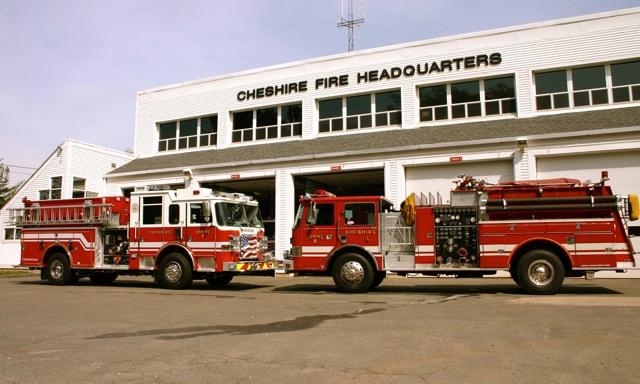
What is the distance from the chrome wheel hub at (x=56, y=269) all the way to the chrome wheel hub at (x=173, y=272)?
162 inches

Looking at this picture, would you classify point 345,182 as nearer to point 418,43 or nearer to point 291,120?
point 291,120

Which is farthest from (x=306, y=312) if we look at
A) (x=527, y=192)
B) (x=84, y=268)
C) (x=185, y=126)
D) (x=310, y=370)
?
(x=185, y=126)

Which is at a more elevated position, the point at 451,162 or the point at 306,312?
the point at 451,162

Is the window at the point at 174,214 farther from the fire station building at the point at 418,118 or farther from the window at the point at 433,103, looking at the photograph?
the window at the point at 433,103

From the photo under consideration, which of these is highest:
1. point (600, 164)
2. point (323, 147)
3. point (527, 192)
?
point (323, 147)

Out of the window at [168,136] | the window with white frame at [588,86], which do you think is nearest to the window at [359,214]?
the window with white frame at [588,86]

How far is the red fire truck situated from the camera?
14.1 metres

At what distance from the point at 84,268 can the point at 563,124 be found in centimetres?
1652

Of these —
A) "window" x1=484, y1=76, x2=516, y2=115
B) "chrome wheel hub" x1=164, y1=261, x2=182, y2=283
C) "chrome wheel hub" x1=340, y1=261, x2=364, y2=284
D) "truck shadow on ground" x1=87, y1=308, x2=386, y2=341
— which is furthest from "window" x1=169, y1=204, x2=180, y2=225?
"window" x1=484, y1=76, x2=516, y2=115

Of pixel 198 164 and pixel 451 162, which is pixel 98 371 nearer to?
pixel 451 162

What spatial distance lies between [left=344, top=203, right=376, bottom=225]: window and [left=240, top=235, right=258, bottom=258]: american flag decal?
3.15 m

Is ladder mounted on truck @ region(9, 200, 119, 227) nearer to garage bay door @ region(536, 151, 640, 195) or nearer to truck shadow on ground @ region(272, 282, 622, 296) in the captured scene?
truck shadow on ground @ region(272, 282, 622, 296)

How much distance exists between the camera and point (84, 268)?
15719 millimetres

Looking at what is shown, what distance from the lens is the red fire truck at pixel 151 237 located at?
14.1 metres
